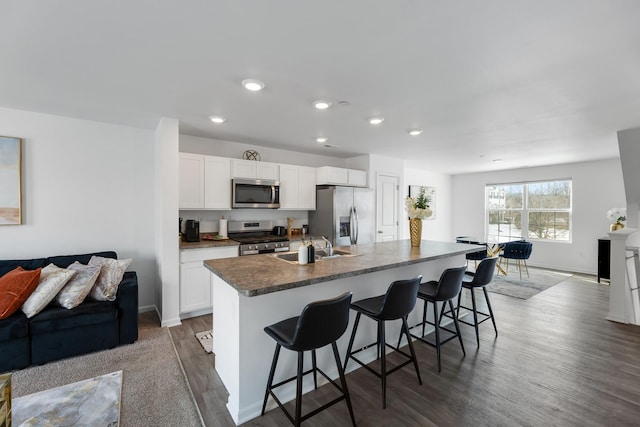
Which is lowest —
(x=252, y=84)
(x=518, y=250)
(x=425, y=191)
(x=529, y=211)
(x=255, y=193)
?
(x=518, y=250)

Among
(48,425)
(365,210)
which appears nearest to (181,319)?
(48,425)

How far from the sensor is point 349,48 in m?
1.86

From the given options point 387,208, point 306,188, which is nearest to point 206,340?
point 306,188

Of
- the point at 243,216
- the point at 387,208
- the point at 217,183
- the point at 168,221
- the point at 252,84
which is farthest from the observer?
the point at 387,208

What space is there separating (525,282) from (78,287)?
22.1ft

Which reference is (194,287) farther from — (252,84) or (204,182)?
(252,84)

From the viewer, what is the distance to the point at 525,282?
544cm

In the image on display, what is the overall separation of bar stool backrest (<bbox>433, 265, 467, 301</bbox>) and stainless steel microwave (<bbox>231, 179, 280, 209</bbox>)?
2.70 m

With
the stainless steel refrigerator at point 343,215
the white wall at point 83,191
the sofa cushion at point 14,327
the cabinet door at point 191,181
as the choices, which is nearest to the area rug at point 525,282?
the stainless steel refrigerator at point 343,215

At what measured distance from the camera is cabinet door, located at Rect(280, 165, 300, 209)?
15.1 feet

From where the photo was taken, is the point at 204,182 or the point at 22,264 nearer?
the point at 22,264

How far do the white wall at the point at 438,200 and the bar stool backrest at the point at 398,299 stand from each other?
5487 millimetres

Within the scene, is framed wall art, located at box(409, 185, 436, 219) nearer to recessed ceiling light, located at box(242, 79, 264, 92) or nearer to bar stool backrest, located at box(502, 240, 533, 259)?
bar stool backrest, located at box(502, 240, 533, 259)

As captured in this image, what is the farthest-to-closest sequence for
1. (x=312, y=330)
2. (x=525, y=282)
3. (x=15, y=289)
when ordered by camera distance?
(x=525, y=282) < (x=15, y=289) < (x=312, y=330)
